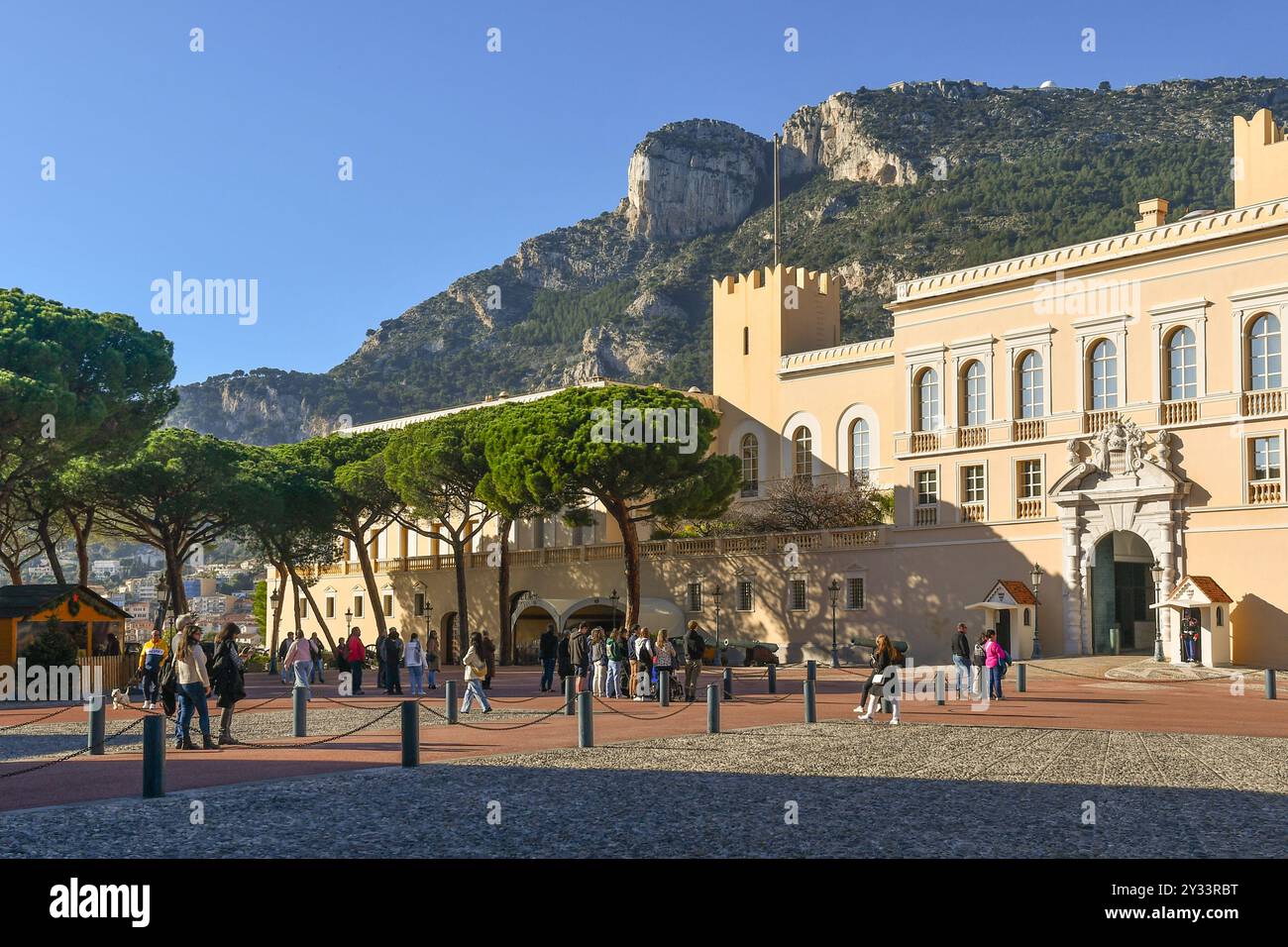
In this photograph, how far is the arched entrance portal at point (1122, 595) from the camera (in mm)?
44781

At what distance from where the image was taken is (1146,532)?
42.8 metres

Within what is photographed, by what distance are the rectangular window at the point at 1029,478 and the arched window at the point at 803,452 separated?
13320 millimetres

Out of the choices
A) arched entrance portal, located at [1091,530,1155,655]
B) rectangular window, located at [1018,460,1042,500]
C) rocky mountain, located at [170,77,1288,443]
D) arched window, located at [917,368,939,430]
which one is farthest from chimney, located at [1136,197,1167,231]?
rocky mountain, located at [170,77,1288,443]

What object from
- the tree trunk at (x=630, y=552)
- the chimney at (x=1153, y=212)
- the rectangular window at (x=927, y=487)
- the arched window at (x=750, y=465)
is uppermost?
the chimney at (x=1153, y=212)

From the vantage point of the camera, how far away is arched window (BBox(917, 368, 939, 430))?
49438mm

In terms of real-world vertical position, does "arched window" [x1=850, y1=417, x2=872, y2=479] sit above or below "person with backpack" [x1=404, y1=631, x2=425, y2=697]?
above

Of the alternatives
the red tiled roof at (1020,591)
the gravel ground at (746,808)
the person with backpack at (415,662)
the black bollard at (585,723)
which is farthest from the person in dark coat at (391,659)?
the red tiled roof at (1020,591)

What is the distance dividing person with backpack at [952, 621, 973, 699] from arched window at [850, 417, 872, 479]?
2619 centimetres

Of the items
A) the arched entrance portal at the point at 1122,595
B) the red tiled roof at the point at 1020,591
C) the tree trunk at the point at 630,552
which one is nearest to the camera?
the red tiled roof at the point at 1020,591

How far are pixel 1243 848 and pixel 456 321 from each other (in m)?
147

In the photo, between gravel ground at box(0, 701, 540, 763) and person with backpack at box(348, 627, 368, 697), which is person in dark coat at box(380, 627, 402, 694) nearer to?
person with backpack at box(348, 627, 368, 697)

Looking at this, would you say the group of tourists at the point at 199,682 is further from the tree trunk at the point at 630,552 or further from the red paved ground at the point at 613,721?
the tree trunk at the point at 630,552
